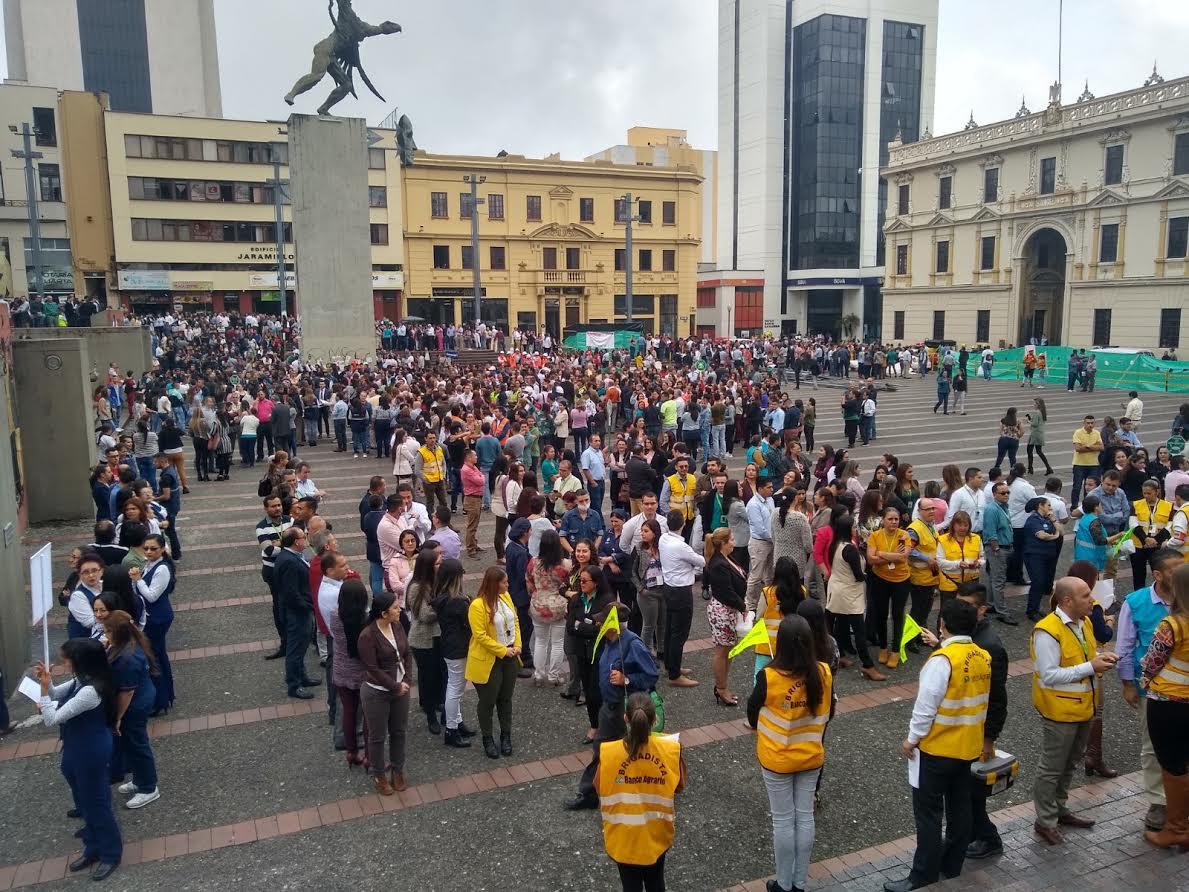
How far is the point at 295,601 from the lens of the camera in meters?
8.00

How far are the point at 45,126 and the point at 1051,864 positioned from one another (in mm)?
69975

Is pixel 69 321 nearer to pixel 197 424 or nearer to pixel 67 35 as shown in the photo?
pixel 197 424

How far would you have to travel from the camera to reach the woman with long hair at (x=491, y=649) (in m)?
6.82

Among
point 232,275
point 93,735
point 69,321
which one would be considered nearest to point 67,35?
point 232,275

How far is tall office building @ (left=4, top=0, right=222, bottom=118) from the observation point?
9144 cm

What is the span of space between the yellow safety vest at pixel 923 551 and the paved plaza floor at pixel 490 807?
0.91 meters

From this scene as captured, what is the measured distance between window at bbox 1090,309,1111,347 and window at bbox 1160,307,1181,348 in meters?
2.81

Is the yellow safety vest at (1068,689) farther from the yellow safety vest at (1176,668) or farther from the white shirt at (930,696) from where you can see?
the white shirt at (930,696)

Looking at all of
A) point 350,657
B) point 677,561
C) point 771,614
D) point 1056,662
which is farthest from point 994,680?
point 350,657

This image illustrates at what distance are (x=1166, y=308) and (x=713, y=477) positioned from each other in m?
A: 43.8

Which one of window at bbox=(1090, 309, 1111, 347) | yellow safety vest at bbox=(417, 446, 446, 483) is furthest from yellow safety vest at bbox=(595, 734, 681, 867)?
window at bbox=(1090, 309, 1111, 347)

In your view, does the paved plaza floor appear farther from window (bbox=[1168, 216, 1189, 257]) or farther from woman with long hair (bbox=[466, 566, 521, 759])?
window (bbox=[1168, 216, 1189, 257])

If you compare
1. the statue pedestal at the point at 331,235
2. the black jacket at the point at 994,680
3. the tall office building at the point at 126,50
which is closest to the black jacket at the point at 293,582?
the black jacket at the point at 994,680

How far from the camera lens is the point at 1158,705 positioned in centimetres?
537
